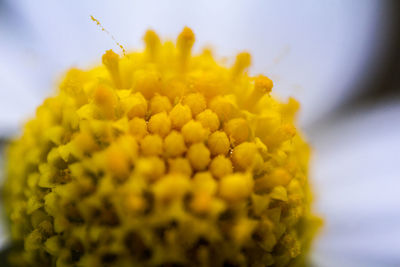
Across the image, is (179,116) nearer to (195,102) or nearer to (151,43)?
(195,102)

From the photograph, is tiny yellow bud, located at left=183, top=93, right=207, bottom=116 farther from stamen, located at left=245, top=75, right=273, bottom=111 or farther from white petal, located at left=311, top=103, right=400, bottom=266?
white petal, located at left=311, top=103, right=400, bottom=266

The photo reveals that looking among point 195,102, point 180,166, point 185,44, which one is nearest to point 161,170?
point 180,166

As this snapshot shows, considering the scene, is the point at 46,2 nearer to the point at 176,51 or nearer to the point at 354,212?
the point at 176,51

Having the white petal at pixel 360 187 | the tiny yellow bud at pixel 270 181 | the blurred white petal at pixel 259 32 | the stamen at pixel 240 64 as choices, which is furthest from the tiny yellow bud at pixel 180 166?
the blurred white petal at pixel 259 32

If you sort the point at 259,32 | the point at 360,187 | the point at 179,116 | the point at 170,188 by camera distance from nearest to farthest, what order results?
1. the point at 170,188
2. the point at 179,116
3. the point at 360,187
4. the point at 259,32

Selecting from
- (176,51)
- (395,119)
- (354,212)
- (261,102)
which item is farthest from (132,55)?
(395,119)

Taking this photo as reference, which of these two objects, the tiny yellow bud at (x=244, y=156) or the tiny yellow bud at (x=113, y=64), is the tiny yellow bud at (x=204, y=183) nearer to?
the tiny yellow bud at (x=244, y=156)
